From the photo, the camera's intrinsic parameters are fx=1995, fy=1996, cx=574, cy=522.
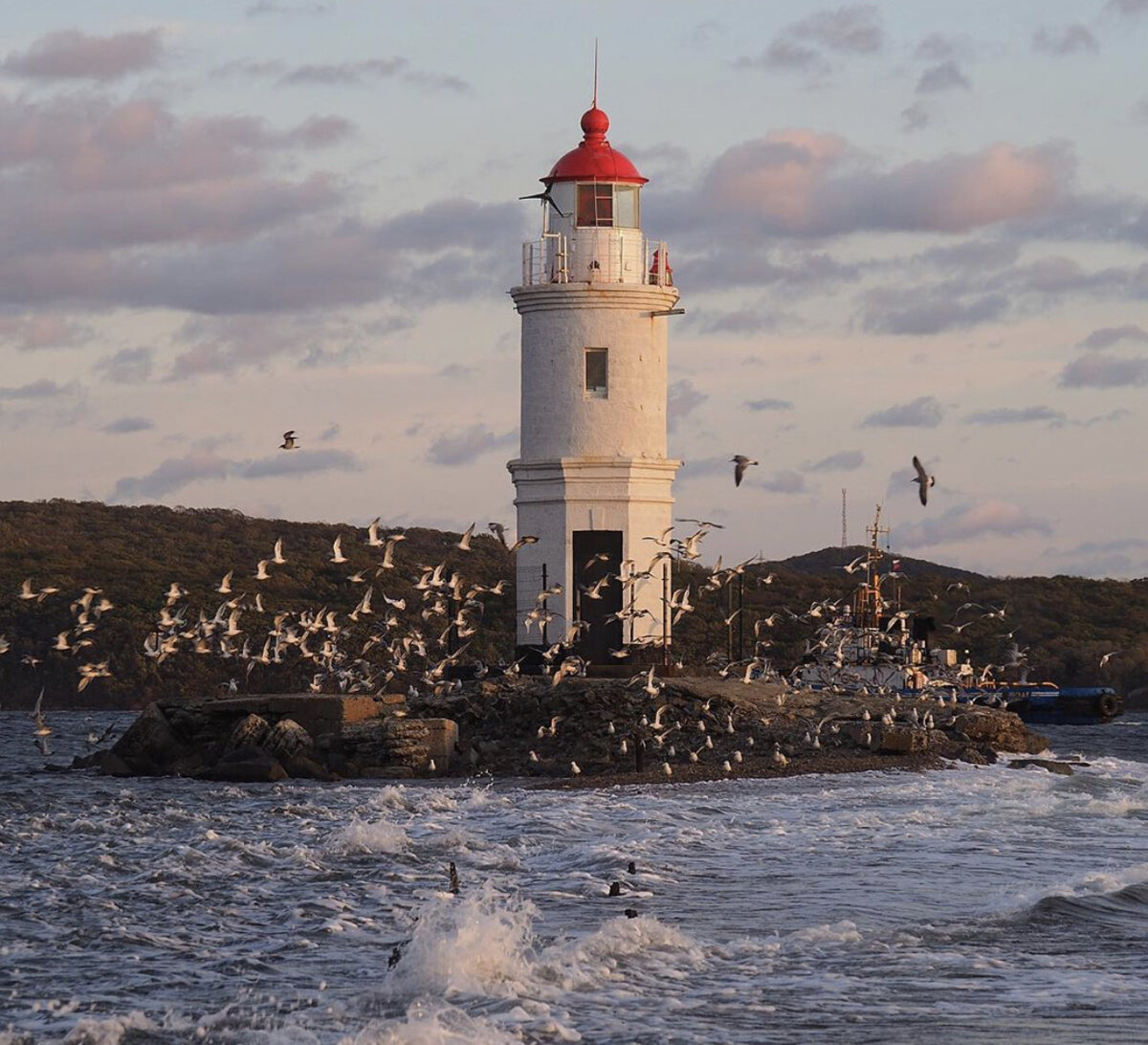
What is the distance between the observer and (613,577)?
37.1 meters

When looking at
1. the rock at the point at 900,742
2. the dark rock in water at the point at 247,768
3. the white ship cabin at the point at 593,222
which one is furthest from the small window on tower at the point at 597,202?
the dark rock in water at the point at 247,768

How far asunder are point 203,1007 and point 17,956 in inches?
94.5

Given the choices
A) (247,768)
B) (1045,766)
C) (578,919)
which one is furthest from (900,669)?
(578,919)

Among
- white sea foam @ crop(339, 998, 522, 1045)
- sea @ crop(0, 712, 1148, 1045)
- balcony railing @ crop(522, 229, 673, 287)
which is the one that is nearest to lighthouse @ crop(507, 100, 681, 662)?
balcony railing @ crop(522, 229, 673, 287)

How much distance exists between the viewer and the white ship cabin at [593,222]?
37.8m

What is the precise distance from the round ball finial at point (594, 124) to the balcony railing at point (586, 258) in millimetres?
1990

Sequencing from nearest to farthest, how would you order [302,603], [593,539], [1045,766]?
1. [1045,766]
2. [593,539]
3. [302,603]

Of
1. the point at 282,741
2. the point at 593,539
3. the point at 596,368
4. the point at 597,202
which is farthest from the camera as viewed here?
the point at 597,202

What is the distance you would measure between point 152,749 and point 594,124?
1442 centimetres

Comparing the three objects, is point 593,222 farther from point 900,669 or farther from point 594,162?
point 900,669

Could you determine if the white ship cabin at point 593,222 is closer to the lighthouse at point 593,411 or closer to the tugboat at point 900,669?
the lighthouse at point 593,411

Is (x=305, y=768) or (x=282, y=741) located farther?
(x=282, y=741)

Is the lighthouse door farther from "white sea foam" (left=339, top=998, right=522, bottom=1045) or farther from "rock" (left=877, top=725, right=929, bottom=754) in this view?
"white sea foam" (left=339, top=998, right=522, bottom=1045)

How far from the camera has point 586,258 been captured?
124 feet
